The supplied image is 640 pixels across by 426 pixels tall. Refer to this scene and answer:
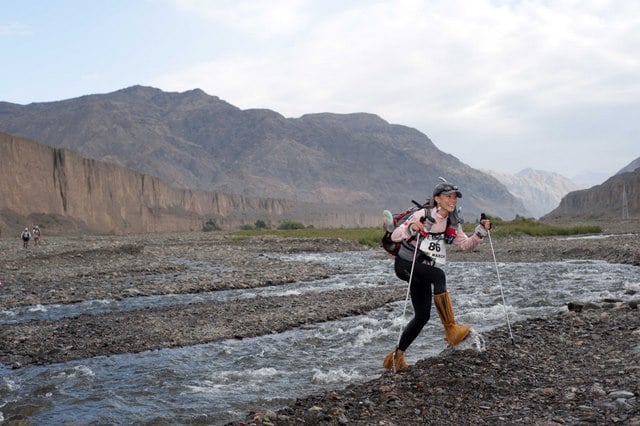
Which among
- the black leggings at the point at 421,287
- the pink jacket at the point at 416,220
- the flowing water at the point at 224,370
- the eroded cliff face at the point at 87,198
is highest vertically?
the eroded cliff face at the point at 87,198

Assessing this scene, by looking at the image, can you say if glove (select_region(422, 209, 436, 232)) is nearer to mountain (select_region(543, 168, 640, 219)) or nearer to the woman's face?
the woman's face

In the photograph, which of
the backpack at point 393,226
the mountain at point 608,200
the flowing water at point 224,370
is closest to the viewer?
the flowing water at point 224,370

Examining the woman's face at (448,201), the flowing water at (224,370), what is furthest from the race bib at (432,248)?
the flowing water at (224,370)

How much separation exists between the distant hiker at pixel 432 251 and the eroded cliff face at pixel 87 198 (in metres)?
68.9

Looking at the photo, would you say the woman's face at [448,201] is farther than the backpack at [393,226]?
No

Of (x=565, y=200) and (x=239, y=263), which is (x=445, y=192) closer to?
(x=239, y=263)

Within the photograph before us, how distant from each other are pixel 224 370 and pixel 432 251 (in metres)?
4.24

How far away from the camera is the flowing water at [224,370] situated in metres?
8.12

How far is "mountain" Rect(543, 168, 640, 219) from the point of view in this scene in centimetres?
10338

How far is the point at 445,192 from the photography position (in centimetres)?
Result: 823

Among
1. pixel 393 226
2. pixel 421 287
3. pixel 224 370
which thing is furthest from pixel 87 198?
pixel 421 287

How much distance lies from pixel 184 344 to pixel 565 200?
16451 centimetres

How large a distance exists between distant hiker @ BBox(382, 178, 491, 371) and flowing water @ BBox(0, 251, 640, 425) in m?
1.62

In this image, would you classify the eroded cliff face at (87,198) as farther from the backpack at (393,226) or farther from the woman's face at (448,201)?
the woman's face at (448,201)
